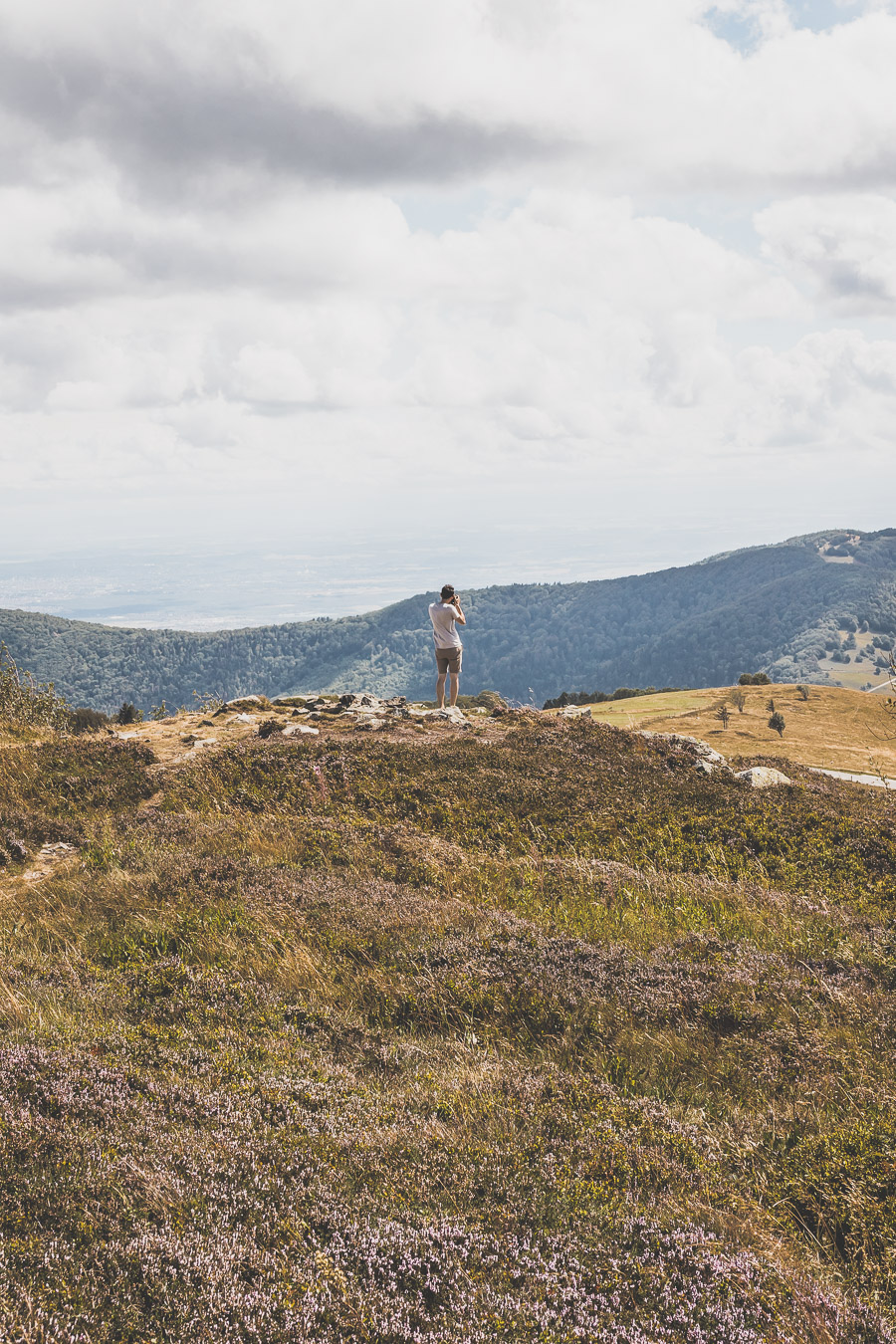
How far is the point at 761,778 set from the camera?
13.5m

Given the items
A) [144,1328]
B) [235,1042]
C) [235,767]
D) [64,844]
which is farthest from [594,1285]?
[235,767]

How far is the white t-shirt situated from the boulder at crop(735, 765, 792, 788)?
7445 millimetres

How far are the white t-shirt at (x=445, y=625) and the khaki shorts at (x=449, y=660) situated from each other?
153 mm

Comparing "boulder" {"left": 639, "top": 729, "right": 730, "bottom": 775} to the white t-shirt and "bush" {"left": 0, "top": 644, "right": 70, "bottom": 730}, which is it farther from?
"bush" {"left": 0, "top": 644, "right": 70, "bottom": 730}

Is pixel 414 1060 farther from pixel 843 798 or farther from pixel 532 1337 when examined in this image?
pixel 843 798

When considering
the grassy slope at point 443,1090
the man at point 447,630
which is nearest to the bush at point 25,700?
the man at point 447,630

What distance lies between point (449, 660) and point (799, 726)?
52.5ft

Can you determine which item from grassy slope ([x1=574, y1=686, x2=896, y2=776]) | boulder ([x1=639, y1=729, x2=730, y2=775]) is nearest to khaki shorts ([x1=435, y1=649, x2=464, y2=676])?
grassy slope ([x1=574, y1=686, x2=896, y2=776])

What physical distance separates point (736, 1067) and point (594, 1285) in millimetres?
2320

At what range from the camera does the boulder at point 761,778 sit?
43.1 feet

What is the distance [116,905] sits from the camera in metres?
7.66

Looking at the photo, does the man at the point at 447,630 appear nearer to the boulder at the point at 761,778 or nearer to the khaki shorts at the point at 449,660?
the khaki shorts at the point at 449,660

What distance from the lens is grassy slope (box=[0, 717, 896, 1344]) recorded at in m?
2.74

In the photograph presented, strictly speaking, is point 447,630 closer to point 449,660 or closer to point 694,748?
point 449,660
